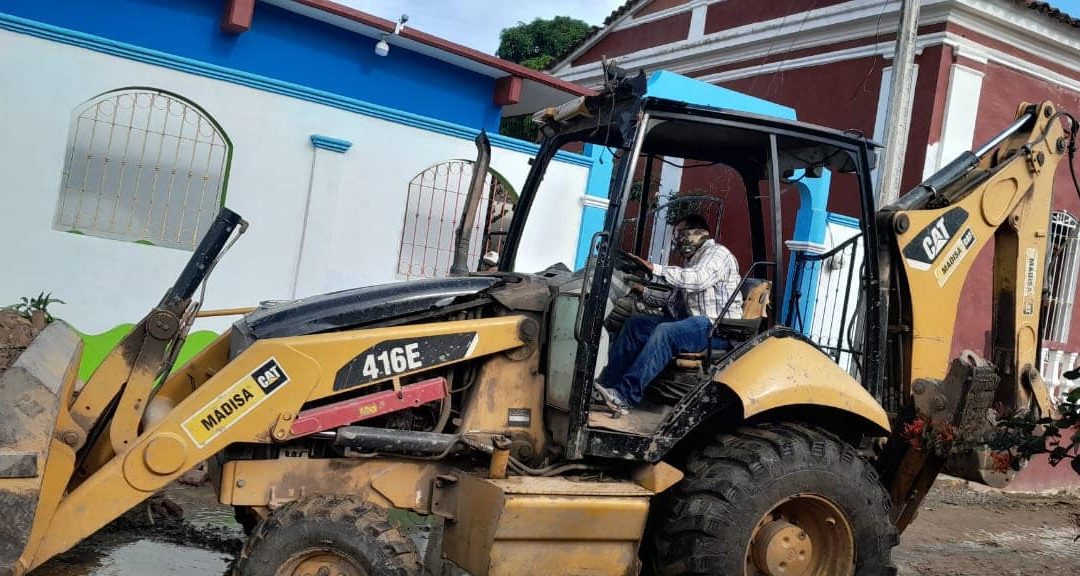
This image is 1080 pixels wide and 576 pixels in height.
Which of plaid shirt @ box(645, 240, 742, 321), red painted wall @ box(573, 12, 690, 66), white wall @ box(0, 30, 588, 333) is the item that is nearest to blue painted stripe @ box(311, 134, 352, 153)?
white wall @ box(0, 30, 588, 333)

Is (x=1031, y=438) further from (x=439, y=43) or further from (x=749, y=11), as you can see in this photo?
(x=749, y=11)

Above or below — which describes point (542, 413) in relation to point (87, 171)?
below

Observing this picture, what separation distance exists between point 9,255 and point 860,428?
660cm

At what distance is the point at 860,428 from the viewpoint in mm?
5004

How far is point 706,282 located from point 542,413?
3.41ft

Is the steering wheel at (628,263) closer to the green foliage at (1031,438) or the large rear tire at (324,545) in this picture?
the large rear tire at (324,545)

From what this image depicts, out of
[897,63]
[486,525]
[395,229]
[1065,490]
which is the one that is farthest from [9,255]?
[1065,490]

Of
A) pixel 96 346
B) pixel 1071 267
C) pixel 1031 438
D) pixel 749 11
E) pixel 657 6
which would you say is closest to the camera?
pixel 1031 438

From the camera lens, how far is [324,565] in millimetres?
3926

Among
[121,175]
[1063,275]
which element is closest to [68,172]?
[121,175]

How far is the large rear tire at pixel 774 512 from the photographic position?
4391 millimetres

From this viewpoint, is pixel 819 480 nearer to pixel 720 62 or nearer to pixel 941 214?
pixel 941 214

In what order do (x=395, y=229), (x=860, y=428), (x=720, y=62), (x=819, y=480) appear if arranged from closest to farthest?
(x=819, y=480), (x=860, y=428), (x=395, y=229), (x=720, y=62)

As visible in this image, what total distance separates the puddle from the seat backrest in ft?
9.77
